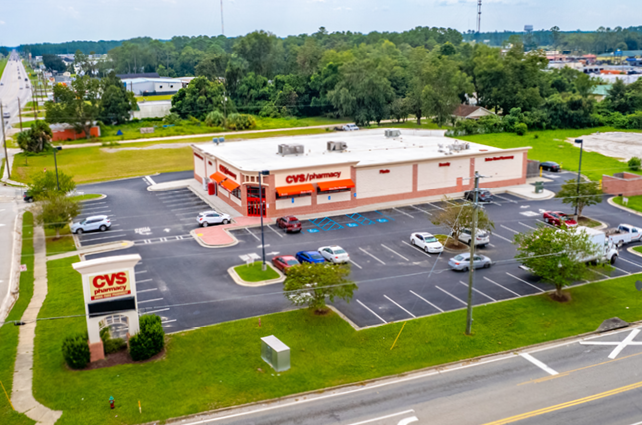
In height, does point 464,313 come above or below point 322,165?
below

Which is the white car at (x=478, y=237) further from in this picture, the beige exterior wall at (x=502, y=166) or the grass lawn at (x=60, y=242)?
the grass lawn at (x=60, y=242)

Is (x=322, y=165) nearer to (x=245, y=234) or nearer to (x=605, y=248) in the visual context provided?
(x=245, y=234)

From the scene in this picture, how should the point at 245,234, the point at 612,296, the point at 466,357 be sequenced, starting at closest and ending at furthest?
the point at 466,357, the point at 612,296, the point at 245,234

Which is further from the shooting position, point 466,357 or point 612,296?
point 612,296

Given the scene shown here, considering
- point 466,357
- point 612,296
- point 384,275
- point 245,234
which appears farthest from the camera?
point 245,234

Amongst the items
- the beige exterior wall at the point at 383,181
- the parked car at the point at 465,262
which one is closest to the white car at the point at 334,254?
the parked car at the point at 465,262

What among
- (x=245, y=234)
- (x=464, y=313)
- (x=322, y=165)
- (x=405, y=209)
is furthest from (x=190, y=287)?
(x=405, y=209)
